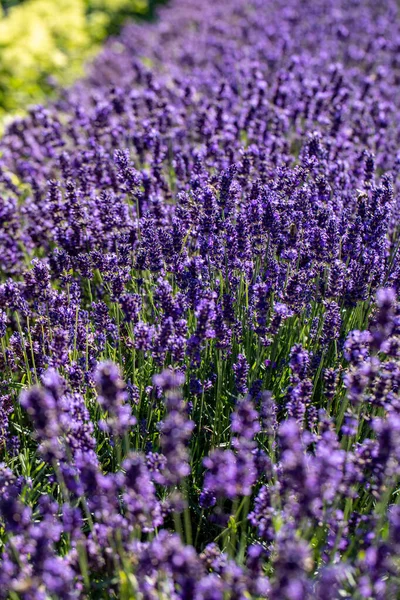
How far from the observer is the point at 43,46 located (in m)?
9.94

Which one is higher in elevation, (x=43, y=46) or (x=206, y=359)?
(x=43, y=46)

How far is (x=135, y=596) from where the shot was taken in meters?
2.18

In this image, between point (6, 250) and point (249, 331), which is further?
point (6, 250)

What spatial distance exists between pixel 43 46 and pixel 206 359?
26.8 feet

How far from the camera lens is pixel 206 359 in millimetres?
3498

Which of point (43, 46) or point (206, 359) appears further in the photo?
point (43, 46)

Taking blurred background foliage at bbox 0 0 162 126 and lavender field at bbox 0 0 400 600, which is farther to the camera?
blurred background foliage at bbox 0 0 162 126

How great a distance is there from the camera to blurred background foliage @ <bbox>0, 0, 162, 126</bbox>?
30.8ft

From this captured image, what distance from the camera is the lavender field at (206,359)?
2096 millimetres

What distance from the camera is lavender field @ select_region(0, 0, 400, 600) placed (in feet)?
6.88

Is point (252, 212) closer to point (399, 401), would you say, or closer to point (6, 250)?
point (399, 401)

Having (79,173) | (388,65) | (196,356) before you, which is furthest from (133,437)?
(388,65)

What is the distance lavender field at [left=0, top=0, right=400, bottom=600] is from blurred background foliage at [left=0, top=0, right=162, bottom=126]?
11.0 feet

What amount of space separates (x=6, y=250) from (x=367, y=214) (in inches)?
A: 101
